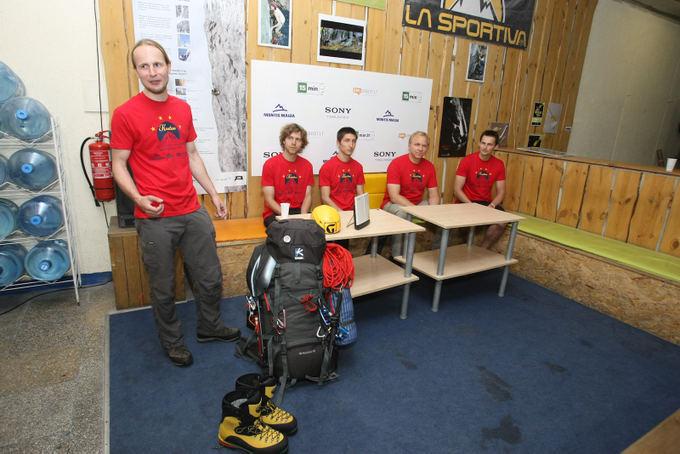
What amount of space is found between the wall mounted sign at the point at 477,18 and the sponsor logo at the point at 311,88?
112 cm

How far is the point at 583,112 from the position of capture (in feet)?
18.2

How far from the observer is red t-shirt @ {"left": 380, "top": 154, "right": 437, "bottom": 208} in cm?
372

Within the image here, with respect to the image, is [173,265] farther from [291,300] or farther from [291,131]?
[291,131]

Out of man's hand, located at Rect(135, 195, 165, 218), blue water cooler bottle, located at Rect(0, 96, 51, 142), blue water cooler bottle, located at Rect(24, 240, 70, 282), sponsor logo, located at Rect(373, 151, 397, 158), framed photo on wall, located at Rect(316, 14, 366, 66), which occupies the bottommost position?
blue water cooler bottle, located at Rect(24, 240, 70, 282)

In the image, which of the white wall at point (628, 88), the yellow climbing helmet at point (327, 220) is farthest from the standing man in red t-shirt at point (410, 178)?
the white wall at point (628, 88)

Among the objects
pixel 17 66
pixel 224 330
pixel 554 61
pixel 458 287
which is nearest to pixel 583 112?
pixel 554 61

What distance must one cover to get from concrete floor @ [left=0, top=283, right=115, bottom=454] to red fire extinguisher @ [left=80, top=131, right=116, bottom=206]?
0.82 metres

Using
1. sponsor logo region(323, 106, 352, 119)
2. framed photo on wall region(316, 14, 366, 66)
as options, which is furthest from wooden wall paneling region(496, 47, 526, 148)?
→ sponsor logo region(323, 106, 352, 119)

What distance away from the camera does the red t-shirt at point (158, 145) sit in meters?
2.04

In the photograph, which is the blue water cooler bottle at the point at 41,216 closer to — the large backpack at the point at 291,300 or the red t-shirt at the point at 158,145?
the red t-shirt at the point at 158,145

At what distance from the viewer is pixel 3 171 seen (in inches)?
103

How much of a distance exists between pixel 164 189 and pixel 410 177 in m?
2.32

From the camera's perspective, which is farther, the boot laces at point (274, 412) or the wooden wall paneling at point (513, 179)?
the wooden wall paneling at point (513, 179)

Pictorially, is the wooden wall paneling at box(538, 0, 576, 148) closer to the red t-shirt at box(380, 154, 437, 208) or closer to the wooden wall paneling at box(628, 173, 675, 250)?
the wooden wall paneling at box(628, 173, 675, 250)
